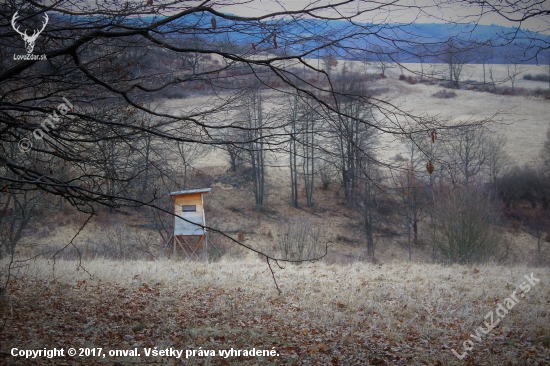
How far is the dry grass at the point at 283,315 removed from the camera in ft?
16.6

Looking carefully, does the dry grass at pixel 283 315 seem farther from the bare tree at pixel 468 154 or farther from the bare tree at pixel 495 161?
the bare tree at pixel 495 161

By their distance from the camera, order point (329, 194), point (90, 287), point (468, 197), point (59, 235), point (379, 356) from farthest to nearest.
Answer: point (329, 194) → point (59, 235) → point (468, 197) → point (90, 287) → point (379, 356)

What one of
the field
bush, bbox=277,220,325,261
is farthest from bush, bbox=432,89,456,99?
the field

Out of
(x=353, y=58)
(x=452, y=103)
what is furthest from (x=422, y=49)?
(x=452, y=103)

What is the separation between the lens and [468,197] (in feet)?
62.2

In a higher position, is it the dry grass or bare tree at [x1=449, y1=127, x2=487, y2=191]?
bare tree at [x1=449, y1=127, x2=487, y2=191]

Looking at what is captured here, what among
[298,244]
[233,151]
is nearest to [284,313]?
[233,151]

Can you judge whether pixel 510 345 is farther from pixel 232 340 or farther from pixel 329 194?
pixel 329 194

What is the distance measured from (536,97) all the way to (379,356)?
4679 cm

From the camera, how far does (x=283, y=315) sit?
6590 mm

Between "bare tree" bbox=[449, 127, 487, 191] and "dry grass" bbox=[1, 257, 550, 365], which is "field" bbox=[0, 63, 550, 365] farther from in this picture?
"bare tree" bbox=[449, 127, 487, 191]

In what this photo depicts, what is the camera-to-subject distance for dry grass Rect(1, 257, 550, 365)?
507cm

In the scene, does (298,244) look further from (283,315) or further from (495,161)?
(495,161)

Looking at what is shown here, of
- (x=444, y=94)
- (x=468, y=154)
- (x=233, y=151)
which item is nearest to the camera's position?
(x=233, y=151)
